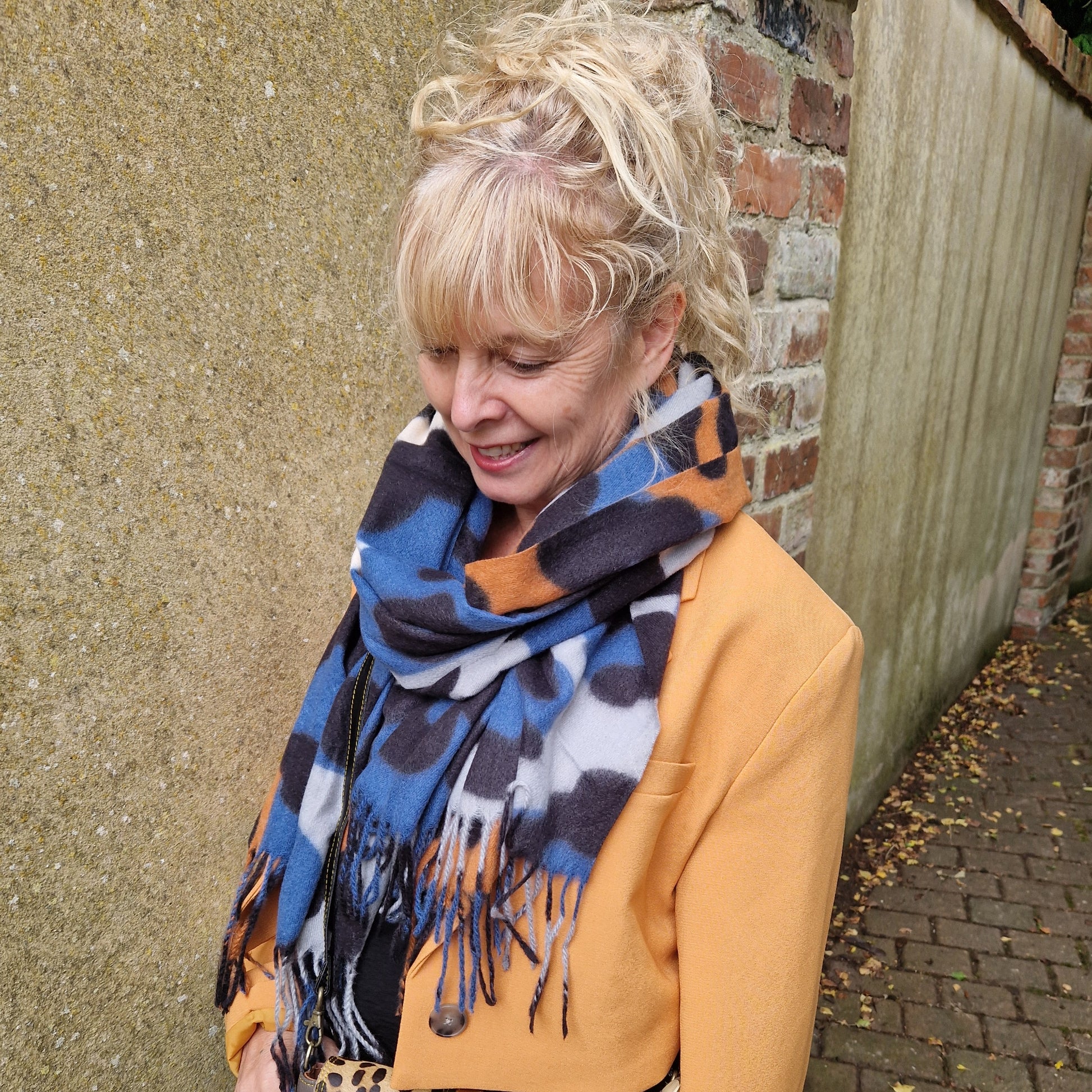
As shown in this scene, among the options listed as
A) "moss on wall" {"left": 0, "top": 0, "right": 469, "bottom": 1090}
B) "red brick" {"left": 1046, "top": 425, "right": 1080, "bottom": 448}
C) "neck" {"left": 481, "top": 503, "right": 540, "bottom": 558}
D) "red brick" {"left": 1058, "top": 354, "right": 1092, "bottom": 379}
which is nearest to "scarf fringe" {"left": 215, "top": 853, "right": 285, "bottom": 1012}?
"moss on wall" {"left": 0, "top": 0, "right": 469, "bottom": 1090}

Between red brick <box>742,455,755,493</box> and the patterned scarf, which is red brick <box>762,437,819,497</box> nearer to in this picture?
red brick <box>742,455,755,493</box>

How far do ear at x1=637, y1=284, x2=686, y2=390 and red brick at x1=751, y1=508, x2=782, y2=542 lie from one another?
0.82 metres

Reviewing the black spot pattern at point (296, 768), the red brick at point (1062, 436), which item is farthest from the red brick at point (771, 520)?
the red brick at point (1062, 436)

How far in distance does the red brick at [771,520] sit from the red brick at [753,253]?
495 millimetres

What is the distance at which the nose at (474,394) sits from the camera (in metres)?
1.21

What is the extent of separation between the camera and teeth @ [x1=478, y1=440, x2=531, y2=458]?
128 cm

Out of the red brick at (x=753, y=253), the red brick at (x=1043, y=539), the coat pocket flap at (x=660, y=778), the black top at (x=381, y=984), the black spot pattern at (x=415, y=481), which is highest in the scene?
the red brick at (x=753, y=253)

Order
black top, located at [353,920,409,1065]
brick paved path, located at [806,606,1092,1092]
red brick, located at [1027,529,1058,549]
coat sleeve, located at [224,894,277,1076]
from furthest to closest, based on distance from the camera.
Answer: red brick, located at [1027,529,1058,549]
brick paved path, located at [806,606,1092,1092]
coat sleeve, located at [224,894,277,1076]
black top, located at [353,920,409,1065]

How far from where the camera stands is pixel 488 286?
1.13 metres

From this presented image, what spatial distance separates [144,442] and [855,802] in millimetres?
3380

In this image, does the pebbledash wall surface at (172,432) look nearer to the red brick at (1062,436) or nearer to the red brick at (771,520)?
the red brick at (771,520)

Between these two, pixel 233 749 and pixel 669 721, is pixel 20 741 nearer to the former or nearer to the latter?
pixel 233 749

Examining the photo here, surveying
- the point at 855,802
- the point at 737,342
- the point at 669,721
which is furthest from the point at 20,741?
the point at 855,802

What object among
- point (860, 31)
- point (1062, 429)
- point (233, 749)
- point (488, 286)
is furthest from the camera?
point (1062, 429)
